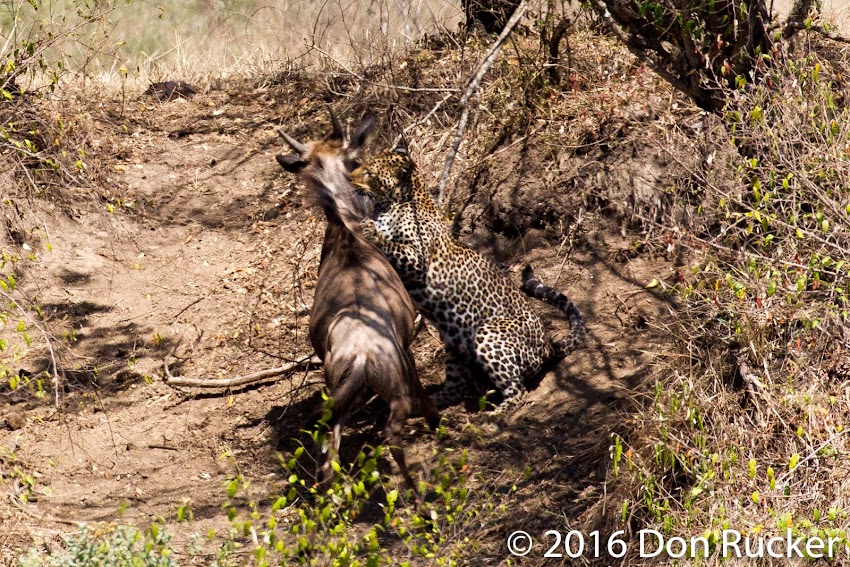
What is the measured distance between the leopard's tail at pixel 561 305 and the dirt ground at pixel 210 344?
0.41 feet

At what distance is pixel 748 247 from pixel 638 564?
8.80ft

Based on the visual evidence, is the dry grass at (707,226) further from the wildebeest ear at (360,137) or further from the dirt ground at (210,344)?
the wildebeest ear at (360,137)

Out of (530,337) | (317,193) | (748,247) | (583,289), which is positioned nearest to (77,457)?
(317,193)

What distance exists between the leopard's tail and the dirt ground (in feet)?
0.41

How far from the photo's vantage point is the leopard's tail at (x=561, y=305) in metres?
9.12

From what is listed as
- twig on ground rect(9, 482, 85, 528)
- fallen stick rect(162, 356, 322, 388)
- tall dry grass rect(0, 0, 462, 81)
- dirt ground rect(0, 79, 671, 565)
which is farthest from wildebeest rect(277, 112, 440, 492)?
tall dry grass rect(0, 0, 462, 81)

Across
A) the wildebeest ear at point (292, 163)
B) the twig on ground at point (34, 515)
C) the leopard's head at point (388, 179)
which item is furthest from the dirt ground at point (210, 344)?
the wildebeest ear at point (292, 163)

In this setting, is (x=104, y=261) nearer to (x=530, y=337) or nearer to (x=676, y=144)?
(x=530, y=337)

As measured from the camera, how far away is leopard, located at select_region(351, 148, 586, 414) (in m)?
8.88

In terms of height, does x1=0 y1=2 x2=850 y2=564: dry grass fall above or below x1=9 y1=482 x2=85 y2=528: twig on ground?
above

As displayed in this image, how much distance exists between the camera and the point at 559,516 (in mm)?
7141

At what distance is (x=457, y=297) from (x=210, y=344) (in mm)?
2567

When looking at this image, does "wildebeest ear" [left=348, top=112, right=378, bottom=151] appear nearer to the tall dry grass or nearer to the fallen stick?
the fallen stick
